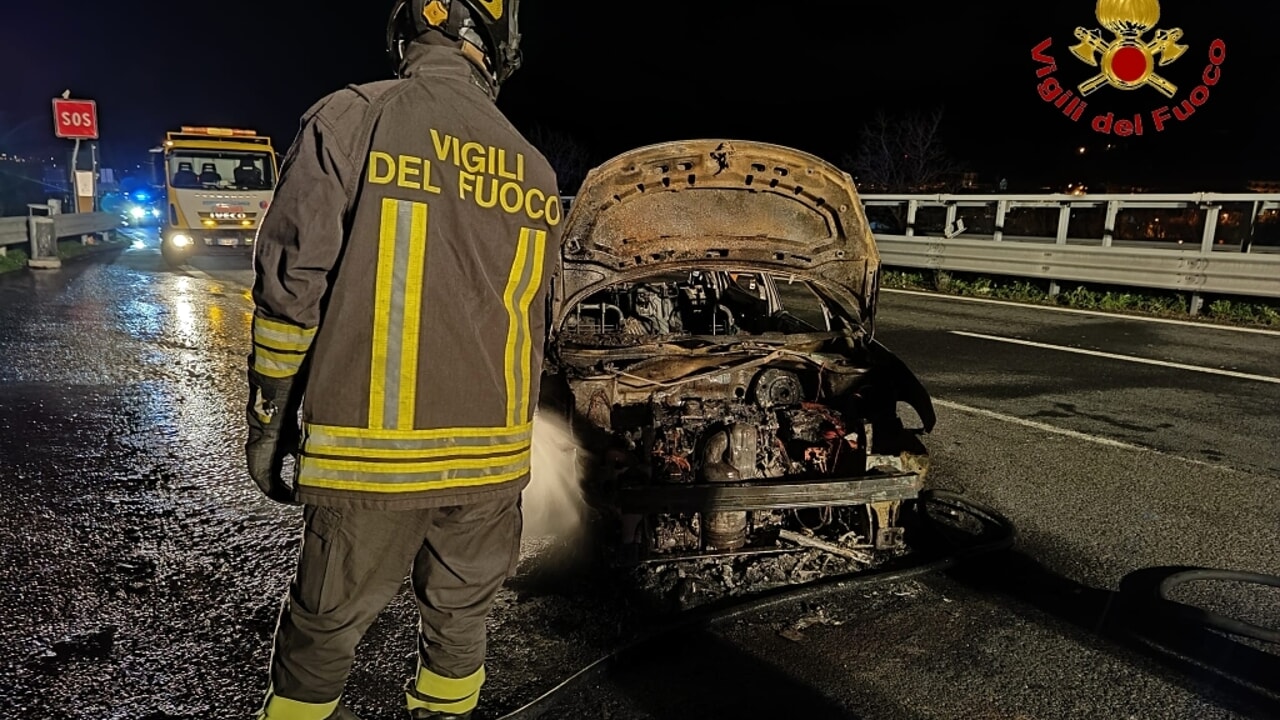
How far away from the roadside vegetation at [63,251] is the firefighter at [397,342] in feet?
52.1

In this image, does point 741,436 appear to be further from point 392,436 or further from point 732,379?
point 392,436

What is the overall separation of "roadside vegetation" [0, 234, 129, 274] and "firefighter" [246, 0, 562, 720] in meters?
15.9

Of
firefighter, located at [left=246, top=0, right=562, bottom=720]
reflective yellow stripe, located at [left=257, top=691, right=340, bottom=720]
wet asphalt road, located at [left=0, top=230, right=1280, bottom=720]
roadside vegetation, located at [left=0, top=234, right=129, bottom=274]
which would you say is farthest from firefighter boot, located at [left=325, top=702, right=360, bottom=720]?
roadside vegetation, located at [left=0, top=234, right=129, bottom=274]

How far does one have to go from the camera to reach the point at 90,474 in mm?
4699

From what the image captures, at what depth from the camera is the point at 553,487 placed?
3.95 metres

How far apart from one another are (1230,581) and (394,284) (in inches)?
144

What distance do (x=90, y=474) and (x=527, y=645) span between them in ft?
10.4

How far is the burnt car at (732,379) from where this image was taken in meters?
3.58

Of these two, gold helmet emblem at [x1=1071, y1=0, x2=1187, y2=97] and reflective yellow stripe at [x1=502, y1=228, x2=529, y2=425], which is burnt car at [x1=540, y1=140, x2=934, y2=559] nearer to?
reflective yellow stripe at [x1=502, y1=228, x2=529, y2=425]

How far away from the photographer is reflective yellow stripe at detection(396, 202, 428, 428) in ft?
6.32

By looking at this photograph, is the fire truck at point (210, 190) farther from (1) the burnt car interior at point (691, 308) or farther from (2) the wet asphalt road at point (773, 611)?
(1) the burnt car interior at point (691, 308)

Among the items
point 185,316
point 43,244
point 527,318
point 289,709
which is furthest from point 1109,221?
point 43,244

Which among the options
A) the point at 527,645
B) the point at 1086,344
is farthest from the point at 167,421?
the point at 1086,344

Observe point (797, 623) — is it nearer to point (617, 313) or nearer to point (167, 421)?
point (617, 313)
